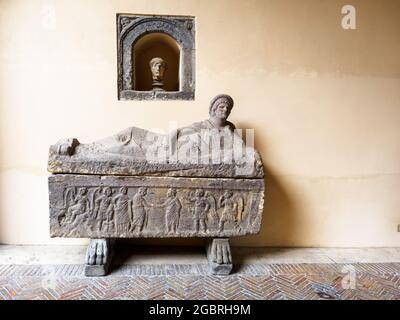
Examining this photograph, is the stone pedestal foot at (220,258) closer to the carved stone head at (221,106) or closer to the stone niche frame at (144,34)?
the carved stone head at (221,106)

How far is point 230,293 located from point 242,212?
2.22 feet

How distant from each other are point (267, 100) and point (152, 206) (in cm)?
172

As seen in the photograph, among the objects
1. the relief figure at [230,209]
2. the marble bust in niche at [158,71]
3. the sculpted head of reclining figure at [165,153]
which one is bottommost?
the relief figure at [230,209]

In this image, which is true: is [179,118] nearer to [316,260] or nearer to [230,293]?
[230,293]

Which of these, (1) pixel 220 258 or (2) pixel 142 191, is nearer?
(2) pixel 142 191

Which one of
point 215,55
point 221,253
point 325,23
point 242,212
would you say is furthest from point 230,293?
point 325,23

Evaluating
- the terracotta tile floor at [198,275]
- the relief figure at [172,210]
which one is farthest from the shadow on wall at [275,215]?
the relief figure at [172,210]

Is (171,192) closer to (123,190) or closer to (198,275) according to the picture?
(123,190)

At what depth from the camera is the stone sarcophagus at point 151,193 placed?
2646 millimetres

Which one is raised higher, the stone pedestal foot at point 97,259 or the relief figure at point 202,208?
the relief figure at point 202,208

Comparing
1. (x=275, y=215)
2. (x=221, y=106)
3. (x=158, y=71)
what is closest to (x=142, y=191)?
(x=221, y=106)

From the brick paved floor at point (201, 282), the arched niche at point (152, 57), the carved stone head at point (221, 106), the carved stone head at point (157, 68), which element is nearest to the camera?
the brick paved floor at point (201, 282)

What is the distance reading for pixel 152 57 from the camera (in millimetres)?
3762

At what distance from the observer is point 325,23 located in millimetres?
3443
